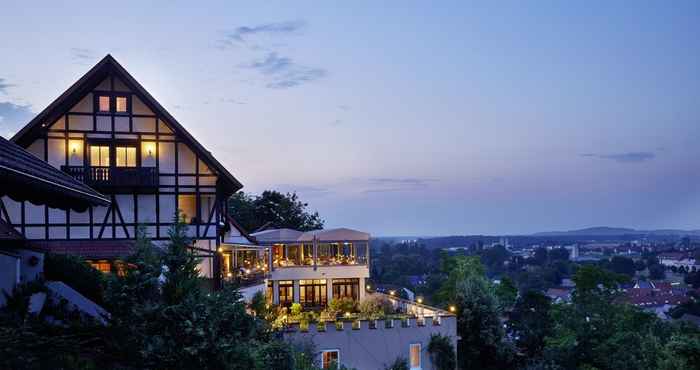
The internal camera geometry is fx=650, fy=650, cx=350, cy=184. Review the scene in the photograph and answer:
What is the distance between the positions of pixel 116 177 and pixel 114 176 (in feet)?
0.26

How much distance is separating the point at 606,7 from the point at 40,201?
89.3 ft

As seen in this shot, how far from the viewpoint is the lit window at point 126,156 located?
21.3 m

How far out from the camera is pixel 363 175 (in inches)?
2110

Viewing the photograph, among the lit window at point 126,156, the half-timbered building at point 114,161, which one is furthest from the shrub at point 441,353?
the lit window at point 126,156

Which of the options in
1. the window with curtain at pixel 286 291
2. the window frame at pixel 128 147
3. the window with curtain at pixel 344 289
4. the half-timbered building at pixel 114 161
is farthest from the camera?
the window with curtain at pixel 344 289

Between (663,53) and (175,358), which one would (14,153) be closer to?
(175,358)

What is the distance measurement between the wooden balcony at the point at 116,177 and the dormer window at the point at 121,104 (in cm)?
190

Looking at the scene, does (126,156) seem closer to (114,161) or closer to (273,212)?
(114,161)

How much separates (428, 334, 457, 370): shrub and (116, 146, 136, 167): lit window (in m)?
11.8

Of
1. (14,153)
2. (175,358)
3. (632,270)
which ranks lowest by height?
(632,270)

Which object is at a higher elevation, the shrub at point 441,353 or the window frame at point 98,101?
the window frame at point 98,101

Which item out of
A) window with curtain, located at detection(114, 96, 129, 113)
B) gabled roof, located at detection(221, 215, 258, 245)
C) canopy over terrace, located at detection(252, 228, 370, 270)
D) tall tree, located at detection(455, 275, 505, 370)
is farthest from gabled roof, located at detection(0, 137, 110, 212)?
canopy over terrace, located at detection(252, 228, 370, 270)

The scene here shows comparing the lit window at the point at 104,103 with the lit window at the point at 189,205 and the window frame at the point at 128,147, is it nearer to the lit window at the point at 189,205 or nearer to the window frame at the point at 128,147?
the window frame at the point at 128,147

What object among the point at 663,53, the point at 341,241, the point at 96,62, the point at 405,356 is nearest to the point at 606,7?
the point at 663,53
